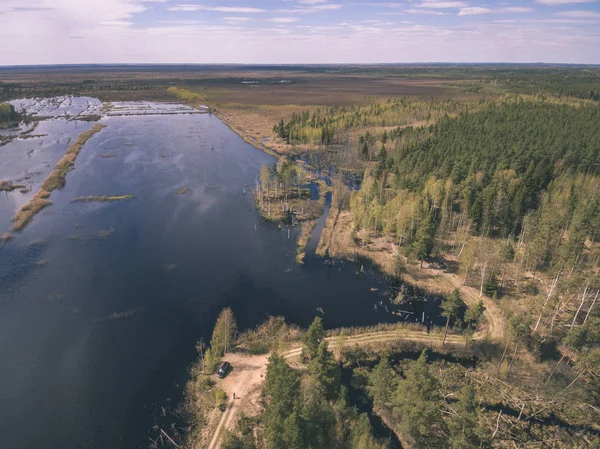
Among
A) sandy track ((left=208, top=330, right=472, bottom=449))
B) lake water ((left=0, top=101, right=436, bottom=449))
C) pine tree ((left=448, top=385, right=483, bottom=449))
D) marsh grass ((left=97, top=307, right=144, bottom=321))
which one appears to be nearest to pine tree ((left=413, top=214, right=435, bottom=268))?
lake water ((left=0, top=101, right=436, bottom=449))

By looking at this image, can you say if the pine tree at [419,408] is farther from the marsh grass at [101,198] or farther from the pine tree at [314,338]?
the marsh grass at [101,198]

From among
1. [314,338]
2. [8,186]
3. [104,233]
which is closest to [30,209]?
[8,186]

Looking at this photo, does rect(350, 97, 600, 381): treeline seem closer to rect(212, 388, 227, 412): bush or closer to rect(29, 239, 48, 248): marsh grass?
rect(212, 388, 227, 412): bush

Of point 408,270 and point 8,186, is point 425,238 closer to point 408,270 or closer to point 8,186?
point 408,270

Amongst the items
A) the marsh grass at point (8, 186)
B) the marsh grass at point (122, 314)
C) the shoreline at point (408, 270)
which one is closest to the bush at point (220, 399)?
the marsh grass at point (122, 314)

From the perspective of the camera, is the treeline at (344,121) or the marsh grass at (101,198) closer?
the marsh grass at (101,198)

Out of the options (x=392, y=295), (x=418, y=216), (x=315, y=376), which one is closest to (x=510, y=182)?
(x=418, y=216)

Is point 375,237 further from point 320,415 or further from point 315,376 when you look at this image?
point 320,415
